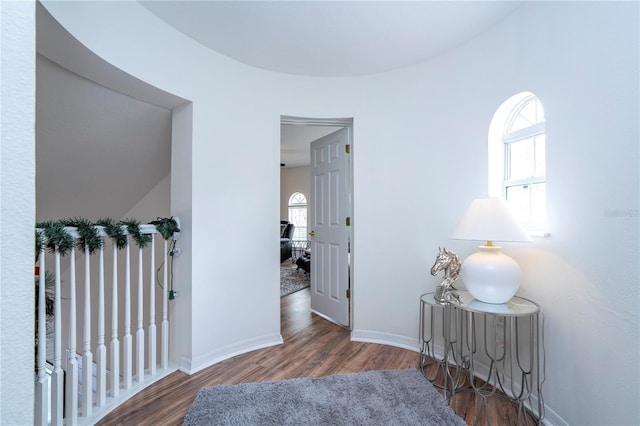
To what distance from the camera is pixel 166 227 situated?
6.79ft

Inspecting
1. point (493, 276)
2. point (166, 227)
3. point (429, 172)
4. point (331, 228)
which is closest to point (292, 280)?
point (331, 228)

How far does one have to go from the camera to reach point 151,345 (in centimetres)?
203

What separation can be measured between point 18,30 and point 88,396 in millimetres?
1906

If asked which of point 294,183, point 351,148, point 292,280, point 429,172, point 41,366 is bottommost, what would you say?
point 292,280

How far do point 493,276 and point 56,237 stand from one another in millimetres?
2276

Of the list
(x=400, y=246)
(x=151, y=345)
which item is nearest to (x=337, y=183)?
(x=400, y=246)

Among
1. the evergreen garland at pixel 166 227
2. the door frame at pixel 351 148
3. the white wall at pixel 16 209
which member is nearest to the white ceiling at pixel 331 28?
the door frame at pixel 351 148

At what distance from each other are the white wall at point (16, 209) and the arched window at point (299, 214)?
24.7ft

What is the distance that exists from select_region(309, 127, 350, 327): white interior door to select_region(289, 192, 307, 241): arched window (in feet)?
14.9

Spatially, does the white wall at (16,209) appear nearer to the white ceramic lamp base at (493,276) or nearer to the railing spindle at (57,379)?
Result: the railing spindle at (57,379)

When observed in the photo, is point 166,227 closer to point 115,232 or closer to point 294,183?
point 115,232

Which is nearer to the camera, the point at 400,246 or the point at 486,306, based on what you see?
the point at 486,306

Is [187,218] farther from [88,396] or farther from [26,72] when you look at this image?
[26,72]

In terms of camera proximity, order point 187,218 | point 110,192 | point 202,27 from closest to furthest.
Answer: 1. point 202,27
2. point 187,218
3. point 110,192
